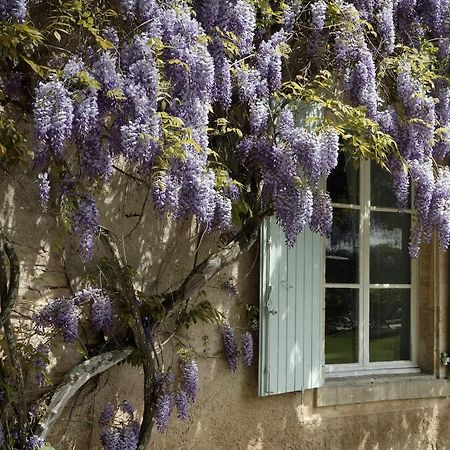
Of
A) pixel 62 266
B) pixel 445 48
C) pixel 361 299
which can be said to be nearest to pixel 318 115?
pixel 445 48

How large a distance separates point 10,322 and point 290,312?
1701 millimetres

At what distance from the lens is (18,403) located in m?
3.24

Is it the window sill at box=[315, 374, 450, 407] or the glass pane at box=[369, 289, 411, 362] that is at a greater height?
the glass pane at box=[369, 289, 411, 362]

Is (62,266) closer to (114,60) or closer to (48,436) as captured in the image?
(48,436)

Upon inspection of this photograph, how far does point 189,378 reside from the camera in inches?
153

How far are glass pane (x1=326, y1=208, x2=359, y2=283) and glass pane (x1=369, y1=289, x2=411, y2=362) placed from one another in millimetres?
257

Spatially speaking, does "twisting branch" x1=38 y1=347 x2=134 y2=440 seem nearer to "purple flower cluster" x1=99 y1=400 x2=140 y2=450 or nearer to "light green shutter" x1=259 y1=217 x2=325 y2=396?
"purple flower cluster" x1=99 y1=400 x2=140 y2=450

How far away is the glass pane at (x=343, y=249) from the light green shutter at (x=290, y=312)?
0.34m

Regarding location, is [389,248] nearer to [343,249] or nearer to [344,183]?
[343,249]

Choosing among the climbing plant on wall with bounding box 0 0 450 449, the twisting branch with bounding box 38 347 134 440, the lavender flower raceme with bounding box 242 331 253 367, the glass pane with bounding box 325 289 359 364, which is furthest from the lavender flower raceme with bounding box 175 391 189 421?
the glass pane with bounding box 325 289 359 364

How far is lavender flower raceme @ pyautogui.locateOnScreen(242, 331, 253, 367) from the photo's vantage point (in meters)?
4.18

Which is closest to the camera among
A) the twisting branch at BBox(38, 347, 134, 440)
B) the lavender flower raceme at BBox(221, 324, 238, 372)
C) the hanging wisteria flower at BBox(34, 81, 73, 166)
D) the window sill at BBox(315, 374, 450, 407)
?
the hanging wisteria flower at BBox(34, 81, 73, 166)

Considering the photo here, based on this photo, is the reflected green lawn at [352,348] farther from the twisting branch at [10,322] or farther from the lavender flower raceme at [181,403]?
the twisting branch at [10,322]

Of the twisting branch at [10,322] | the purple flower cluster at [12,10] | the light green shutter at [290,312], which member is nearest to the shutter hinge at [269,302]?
the light green shutter at [290,312]
